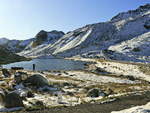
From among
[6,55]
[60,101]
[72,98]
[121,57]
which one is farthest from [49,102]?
[6,55]

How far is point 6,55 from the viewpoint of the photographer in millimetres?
194750

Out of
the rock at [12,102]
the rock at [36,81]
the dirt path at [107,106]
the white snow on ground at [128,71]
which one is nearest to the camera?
the dirt path at [107,106]

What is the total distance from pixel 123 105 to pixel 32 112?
10633 mm

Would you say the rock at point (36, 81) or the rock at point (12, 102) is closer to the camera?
the rock at point (12, 102)

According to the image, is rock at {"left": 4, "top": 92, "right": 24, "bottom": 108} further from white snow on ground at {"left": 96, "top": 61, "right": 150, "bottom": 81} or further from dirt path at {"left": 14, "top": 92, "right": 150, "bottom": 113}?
white snow on ground at {"left": 96, "top": 61, "right": 150, "bottom": 81}

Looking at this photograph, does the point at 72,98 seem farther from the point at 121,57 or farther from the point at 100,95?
the point at 121,57

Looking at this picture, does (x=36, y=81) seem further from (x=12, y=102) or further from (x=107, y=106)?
(x=107, y=106)

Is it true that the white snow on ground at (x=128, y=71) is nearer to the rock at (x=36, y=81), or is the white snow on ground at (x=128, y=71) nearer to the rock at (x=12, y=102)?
the rock at (x=36, y=81)

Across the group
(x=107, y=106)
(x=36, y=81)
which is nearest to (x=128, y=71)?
(x=36, y=81)

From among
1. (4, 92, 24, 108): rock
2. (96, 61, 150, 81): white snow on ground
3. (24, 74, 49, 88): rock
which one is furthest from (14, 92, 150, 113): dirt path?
(96, 61, 150, 81): white snow on ground

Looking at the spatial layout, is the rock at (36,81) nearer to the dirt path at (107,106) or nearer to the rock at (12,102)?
the rock at (12,102)

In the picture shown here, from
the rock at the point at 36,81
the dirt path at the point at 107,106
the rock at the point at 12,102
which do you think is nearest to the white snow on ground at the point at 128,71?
the rock at the point at 36,81

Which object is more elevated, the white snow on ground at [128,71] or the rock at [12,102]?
the rock at [12,102]

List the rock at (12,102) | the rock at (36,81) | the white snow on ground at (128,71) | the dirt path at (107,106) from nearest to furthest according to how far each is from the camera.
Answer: the dirt path at (107,106), the rock at (12,102), the rock at (36,81), the white snow on ground at (128,71)
